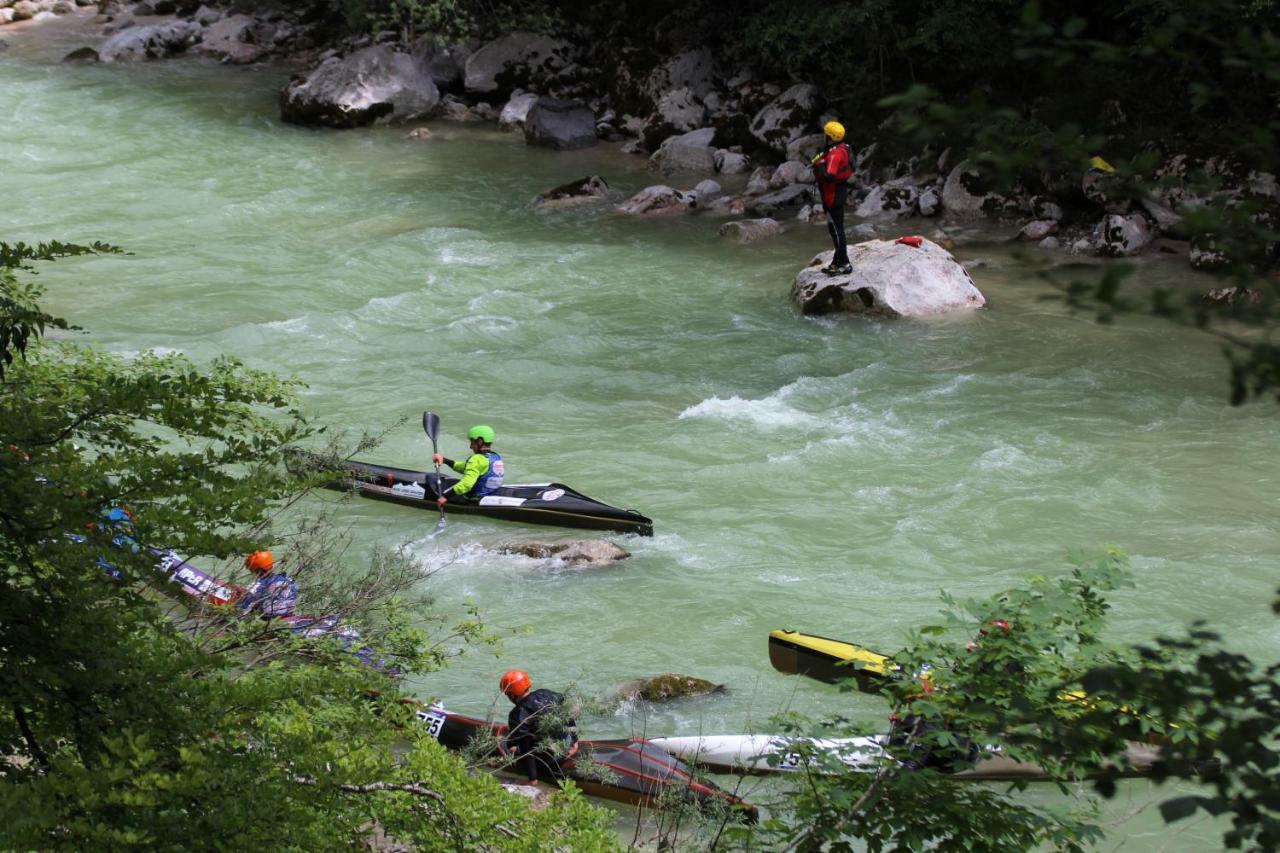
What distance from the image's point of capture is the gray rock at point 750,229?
50.3ft

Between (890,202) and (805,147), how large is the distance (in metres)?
1.93

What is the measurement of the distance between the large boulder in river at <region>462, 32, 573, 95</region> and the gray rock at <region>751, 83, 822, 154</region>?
14.6 ft

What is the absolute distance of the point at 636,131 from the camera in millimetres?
19375

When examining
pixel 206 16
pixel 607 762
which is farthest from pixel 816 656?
pixel 206 16

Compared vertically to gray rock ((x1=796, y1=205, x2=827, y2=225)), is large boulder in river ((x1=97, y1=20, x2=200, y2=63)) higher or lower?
higher

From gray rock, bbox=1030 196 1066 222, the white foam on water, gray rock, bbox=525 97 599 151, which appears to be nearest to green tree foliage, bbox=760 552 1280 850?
the white foam on water

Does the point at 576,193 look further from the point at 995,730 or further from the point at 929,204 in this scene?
the point at 995,730

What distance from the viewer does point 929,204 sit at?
15.7 metres

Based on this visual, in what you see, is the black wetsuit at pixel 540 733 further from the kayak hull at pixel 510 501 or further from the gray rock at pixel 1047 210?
the gray rock at pixel 1047 210

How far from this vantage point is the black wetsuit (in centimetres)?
576

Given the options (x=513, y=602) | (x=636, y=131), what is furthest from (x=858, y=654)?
(x=636, y=131)

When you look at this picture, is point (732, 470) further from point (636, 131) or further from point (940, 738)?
point (636, 131)

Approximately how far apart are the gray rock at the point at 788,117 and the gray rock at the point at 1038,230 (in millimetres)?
4116

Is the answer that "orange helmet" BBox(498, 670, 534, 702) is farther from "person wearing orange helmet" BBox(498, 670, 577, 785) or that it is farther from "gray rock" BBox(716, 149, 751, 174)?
"gray rock" BBox(716, 149, 751, 174)
